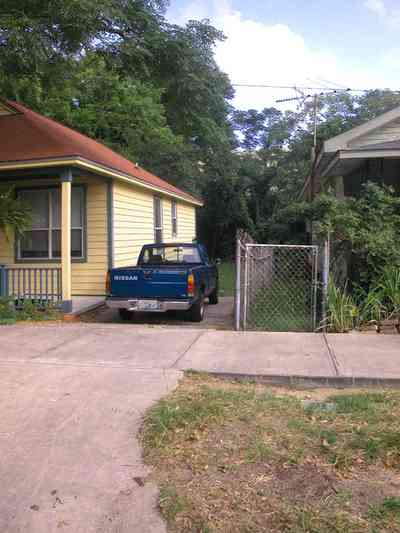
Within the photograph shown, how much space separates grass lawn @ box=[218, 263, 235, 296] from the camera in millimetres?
16141

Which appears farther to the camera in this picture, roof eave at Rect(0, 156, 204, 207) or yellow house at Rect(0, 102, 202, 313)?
yellow house at Rect(0, 102, 202, 313)

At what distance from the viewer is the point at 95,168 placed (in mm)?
11008

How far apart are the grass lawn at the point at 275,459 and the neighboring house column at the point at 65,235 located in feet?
18.8

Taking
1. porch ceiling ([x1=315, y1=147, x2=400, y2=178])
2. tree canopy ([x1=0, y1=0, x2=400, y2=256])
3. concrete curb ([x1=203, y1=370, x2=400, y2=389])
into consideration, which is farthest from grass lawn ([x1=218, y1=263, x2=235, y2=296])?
concrete curb ([x1=203, y1=370, x2=400, y2=389])

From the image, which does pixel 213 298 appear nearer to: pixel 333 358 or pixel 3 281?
pixel 3 281

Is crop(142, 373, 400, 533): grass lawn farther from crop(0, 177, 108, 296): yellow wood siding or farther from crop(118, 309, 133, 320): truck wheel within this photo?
crop(0, 177, 108, 296): yellow wood siding

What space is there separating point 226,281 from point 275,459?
15.4 m

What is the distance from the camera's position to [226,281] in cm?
1922

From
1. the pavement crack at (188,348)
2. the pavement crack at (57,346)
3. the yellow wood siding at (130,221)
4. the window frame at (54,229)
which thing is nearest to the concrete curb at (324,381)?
the pavement crack at (188,348)

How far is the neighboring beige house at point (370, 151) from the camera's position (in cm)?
1041

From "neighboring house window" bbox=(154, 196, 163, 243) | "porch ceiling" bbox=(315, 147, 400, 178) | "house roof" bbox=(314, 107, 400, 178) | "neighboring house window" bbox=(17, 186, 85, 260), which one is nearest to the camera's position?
"porch ceiling" bbox=(315, 147, 400, 178)

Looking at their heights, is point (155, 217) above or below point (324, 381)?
above

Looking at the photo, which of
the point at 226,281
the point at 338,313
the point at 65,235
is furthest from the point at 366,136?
the point at 226,281

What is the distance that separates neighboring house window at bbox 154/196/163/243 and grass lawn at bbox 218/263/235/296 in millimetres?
2552
